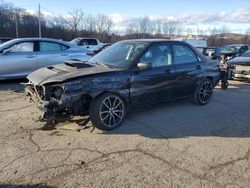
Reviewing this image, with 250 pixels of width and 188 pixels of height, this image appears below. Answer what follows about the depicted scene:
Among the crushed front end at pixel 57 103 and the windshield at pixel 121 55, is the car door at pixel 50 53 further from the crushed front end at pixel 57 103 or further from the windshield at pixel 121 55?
the crushed front end at pixel 57 103

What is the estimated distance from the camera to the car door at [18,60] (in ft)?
29.5

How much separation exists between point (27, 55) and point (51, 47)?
93 cm

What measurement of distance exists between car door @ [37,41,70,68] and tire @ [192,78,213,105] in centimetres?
504

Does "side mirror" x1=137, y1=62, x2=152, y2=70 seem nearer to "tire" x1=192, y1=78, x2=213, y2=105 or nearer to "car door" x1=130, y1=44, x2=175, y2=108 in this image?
"car door" x1=130, y1=44, x2=175, y2=108

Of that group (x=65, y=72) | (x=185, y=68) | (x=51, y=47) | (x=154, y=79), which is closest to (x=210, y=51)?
(x=51, y=47)

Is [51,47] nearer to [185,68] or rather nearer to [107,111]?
[185,68]

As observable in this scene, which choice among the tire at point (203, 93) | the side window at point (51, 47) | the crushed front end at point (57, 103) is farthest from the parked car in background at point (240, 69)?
the crushed front end at point (57, 103)

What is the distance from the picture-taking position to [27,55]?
30.5 feet

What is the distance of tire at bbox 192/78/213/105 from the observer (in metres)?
6.82

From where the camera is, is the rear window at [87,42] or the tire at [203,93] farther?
the rear window at [87,42]

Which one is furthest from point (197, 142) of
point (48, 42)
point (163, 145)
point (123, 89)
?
point (48, 42)

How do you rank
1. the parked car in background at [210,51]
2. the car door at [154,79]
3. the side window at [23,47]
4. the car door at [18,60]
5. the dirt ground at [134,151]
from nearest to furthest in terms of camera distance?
the dirt ground at [134,151] < the car door at [154,79] < the car door at [18,60] < the side window at [23,47] < the parked car in background at [210,51]

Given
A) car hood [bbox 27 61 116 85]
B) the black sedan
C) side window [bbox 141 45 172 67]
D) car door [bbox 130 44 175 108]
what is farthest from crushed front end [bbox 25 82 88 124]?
side window [bbox 141 45 172 67]

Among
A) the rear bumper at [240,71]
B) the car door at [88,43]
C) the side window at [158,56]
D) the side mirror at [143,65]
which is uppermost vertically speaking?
the car door at [88,43]
